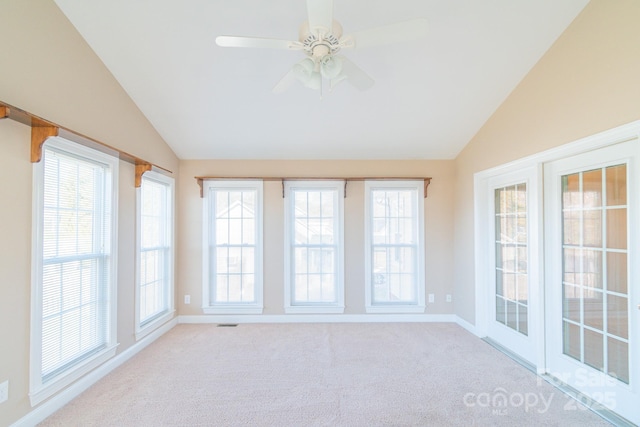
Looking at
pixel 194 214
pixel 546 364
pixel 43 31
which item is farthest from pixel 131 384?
pixel 546 364

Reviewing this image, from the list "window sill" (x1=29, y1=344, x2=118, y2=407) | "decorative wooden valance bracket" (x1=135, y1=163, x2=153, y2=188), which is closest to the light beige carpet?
"window sill" (x1=29, y1=344, x2=118, y2=407)

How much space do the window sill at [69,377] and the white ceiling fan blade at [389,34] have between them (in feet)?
10.3

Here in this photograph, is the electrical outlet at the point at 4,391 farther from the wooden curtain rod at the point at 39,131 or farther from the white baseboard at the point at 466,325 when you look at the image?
the white baseboard at the point at 466,325

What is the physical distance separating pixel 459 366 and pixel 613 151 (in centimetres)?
226

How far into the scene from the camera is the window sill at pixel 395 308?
428 cm

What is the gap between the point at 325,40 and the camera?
1697 millimetres

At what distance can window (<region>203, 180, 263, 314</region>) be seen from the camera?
4.27 m

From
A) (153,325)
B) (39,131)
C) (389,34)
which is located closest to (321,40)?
(389,34)

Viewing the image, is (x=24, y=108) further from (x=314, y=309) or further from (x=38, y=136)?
(x=314, y=309)

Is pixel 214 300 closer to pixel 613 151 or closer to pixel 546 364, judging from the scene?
pixel 546 364

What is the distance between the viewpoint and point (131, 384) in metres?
2.66

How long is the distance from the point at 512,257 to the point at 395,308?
1.70 metres

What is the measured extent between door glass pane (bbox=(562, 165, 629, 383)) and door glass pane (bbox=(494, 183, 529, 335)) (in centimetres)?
46

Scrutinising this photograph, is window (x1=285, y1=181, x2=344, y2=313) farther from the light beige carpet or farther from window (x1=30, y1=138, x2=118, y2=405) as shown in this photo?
window (x1=30, y1=138, x2=118, y2=405)
